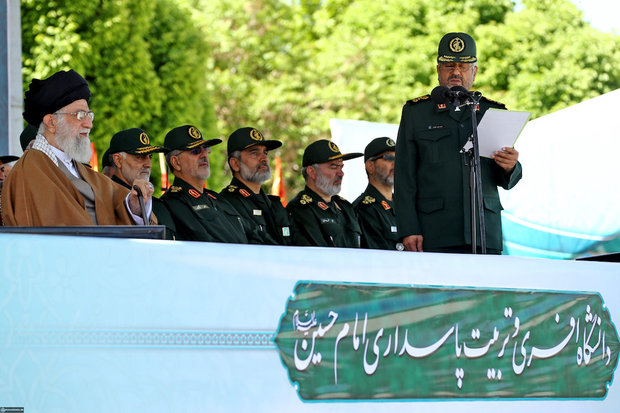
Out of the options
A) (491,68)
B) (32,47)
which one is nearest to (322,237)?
(32,47)

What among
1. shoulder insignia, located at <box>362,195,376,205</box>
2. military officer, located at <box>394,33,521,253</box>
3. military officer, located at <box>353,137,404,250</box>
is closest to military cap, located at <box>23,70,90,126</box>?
military officer, located at <box>394,33,521,253</box>

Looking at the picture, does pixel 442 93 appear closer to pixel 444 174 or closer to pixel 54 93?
pixel 444 174

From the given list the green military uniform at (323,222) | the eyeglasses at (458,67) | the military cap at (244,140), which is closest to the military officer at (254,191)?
the military cap at (244,140)

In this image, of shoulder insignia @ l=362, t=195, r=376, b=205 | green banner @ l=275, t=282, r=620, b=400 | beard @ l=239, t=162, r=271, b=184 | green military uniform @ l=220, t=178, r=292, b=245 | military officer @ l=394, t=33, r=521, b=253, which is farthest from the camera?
shoulder insignia @ l=362, t=195, r=376, b=205

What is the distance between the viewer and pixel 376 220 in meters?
7.67

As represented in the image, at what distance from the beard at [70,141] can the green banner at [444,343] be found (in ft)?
4.99

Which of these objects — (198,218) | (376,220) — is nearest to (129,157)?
(198,218)

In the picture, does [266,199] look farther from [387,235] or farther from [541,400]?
[541,400]

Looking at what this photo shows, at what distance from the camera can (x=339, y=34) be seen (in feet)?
96.0

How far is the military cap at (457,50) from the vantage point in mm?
5141

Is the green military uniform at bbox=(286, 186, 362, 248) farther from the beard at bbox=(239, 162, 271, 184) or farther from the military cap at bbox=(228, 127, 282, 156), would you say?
the military cap at bbox=(228, 127, 282, 156)

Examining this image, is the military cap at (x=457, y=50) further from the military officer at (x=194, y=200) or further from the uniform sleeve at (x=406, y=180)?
the military officer at (x=194, y=200)

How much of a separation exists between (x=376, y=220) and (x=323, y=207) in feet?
1.99

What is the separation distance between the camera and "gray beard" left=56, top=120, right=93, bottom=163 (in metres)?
4.51
